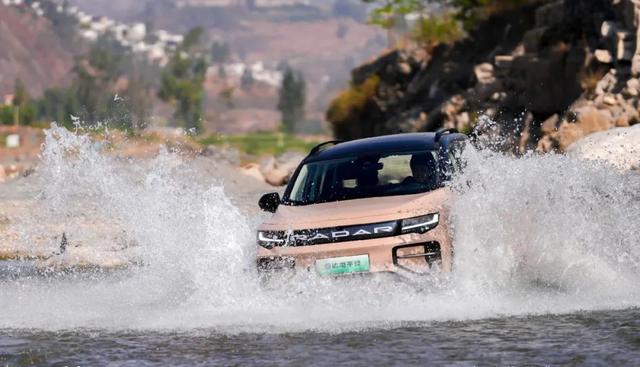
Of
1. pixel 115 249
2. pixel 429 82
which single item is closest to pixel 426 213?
pixel 115 249

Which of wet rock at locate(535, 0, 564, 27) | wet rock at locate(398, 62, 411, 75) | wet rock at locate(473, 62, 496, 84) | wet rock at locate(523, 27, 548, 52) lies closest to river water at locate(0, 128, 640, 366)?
wet rock at locate(523, 27, 548, 52)

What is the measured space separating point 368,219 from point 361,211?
19 cm

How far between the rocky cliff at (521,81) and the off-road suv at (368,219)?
11.8 m

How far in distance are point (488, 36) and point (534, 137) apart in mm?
16598

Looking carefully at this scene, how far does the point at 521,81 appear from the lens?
135ft

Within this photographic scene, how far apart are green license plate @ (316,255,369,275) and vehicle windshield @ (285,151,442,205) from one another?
1183 mm

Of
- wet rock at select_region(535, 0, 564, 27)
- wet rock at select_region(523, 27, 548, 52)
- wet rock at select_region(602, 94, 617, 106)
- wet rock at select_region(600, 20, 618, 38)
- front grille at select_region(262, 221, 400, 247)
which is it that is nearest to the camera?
front grille at select_region(262, 221, 400, 247)

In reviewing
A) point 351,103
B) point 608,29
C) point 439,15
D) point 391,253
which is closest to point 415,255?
point 391,253

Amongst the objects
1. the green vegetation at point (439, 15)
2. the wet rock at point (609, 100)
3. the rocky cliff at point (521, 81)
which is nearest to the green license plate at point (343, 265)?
the rocky cliff at point (521, 81)

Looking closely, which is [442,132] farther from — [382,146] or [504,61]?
[504,61]

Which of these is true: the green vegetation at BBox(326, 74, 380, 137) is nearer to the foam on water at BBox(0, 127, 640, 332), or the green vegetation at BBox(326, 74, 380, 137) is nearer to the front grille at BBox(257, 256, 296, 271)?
the foam on water at BBox(0, 127, 640, 332)

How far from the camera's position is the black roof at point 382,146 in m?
12.7

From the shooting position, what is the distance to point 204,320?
11336mm

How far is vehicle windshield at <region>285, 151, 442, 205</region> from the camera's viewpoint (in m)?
12.2
